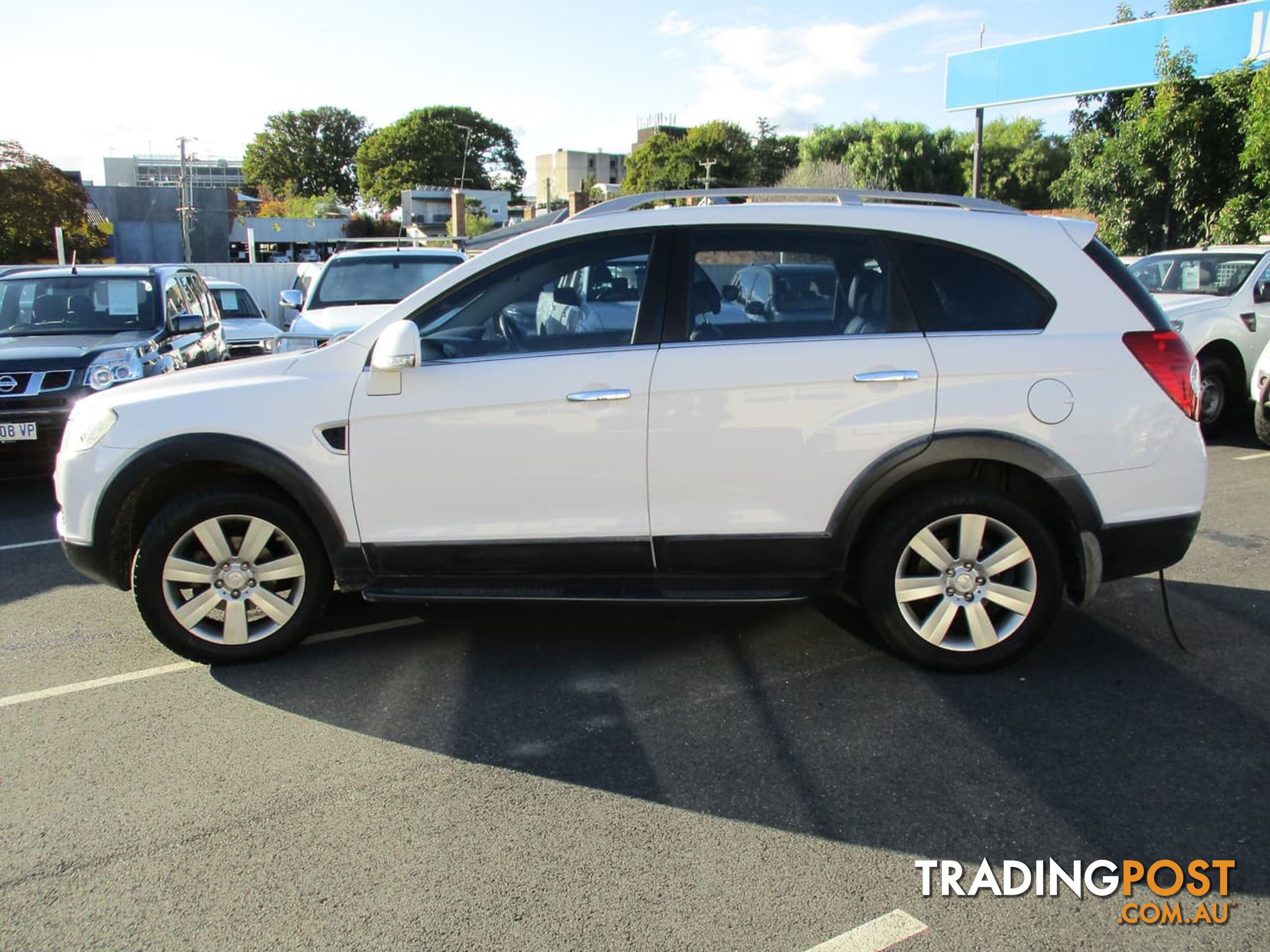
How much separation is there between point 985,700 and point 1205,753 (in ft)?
2.48

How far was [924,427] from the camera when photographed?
391cm

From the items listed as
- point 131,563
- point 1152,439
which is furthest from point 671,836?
point 131,563

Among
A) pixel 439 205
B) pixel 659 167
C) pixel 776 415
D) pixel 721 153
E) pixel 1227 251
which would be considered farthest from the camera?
pixel 439 205

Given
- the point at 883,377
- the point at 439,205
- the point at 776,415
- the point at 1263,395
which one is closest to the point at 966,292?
the point at 883,377

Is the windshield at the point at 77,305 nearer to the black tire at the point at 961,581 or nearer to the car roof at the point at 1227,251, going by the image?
the black tire at the point at 961,581

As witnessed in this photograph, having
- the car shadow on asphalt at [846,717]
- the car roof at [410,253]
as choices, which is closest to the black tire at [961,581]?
the car shadow on asphalt at [846,717]

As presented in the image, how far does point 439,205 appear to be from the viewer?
89312 mm

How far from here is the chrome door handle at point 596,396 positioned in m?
3.90

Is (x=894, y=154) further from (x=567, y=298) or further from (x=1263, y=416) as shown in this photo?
(x=567, y=298)

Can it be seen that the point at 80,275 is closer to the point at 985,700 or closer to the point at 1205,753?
the point at 985,700

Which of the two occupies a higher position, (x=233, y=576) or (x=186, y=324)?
(x=186, y=324)

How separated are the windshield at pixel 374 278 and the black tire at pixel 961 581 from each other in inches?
296

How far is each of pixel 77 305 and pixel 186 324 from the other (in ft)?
3.46

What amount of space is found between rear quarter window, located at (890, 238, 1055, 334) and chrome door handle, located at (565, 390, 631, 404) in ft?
4.09
